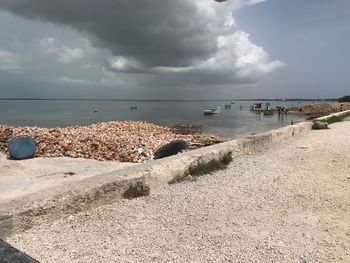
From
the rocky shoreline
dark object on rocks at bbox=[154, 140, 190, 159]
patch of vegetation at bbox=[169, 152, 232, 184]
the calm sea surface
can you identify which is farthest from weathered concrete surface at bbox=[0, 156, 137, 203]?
the rocky shoreline

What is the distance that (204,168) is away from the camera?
19.9ft

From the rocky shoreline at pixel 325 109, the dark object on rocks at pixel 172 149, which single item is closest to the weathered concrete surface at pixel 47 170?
the dark object on rocks at pixel 172 149

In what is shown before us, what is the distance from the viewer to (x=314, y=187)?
5.15 metres

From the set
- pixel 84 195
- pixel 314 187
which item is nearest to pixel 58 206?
pixel 84 195

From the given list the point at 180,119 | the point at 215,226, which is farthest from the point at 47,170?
the point at 180,119

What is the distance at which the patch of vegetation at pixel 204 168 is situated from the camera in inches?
222

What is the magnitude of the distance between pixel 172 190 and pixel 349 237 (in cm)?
234

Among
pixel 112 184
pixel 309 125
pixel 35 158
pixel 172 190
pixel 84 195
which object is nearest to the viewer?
pixel 84 195

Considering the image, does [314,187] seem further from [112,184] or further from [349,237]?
[112,184]

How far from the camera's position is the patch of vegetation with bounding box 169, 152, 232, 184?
5650 millimetres

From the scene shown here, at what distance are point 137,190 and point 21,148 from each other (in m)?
5.01

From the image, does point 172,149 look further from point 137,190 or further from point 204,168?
point 137,190

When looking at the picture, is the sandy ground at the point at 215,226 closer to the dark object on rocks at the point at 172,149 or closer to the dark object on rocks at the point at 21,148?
the dark object on rocks at the point at 172,149

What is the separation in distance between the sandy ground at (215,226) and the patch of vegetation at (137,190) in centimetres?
11
